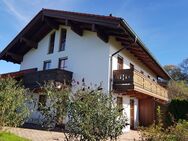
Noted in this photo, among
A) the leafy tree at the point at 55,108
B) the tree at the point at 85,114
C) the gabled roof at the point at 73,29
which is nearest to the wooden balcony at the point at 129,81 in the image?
the gabled roof at the point at 73,29

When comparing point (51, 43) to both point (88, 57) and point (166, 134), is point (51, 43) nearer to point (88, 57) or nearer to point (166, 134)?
point (88, 57)

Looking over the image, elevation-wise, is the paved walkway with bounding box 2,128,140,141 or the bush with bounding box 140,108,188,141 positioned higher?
the bush with bounding box 140,108,188,141

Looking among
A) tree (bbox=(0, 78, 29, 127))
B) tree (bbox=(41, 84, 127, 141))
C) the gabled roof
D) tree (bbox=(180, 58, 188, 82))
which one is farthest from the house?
tree (bbox=(180, 58, 188, 82))

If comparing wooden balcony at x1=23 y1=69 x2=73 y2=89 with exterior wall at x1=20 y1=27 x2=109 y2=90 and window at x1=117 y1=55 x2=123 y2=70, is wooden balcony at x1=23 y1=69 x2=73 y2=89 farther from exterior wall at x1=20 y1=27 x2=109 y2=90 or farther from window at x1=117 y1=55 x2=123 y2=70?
window at x1=117 y1=55 x2=123 y2=70

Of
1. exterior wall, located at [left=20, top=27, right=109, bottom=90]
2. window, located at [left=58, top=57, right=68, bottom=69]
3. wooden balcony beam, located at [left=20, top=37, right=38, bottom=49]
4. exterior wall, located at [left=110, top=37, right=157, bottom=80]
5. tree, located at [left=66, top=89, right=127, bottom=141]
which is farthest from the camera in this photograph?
wooden balcony beam, located at [left=20, top=37, right=38, bottom=49]

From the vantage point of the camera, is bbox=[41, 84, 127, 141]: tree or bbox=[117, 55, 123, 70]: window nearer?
bbox=[41, 84, 127, 141]: tree

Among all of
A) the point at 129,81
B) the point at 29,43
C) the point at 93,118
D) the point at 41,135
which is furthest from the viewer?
the point at 29,43

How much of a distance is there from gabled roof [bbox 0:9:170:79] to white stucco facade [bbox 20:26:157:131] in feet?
1.92

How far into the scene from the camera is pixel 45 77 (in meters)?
17.5

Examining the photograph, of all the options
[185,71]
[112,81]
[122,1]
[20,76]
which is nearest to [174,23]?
[122,1]

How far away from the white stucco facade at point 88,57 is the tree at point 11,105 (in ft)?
20.4

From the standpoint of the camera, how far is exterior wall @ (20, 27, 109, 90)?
16547 mm

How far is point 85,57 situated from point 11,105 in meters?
7.99

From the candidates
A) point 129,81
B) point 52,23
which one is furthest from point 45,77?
point 129,81
